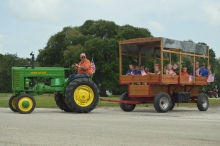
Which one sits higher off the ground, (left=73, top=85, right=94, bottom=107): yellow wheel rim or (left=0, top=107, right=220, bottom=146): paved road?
(left=73, top=85, right=94, bottom=107): yellow wheel rim

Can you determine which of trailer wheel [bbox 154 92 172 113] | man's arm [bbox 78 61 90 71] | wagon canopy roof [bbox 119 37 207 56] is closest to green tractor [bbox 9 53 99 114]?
man's arm [bbox 78 61 90 71]

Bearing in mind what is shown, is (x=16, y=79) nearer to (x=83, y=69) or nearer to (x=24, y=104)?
(x=24, y=104)

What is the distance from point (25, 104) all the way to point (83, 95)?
225 centimetres

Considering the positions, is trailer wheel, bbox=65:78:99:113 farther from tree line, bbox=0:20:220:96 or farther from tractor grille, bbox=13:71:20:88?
tree line, bbox=0:20:220:96

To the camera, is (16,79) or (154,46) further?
(154,46)

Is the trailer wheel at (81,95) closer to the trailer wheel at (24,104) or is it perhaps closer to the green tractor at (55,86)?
the green tractor at (55,86)

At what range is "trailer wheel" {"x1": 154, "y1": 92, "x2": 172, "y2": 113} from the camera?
682 inches

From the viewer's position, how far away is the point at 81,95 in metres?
16.6

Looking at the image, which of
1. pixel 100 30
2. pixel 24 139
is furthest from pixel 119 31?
pixel 24 139

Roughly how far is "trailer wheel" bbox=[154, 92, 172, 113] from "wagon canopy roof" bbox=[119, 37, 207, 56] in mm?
2016

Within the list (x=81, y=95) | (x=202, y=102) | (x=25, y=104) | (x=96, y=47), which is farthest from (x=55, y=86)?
(x=96, y=47)

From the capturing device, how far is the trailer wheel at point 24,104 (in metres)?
15.6

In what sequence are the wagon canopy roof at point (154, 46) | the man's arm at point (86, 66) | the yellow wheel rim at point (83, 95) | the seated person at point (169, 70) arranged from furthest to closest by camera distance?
the seated person at point (169, 70) → the wagon canopy roof at point (154, 46) → the man's arm at point (86, 66) → the yellow wheel rim at point (83, 95)

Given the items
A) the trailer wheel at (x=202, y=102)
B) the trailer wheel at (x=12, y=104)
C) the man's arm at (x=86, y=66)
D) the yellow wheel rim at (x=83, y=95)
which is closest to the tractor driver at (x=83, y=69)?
the man's arm at (x=86, y=66)
